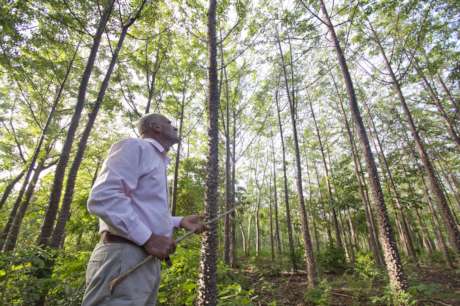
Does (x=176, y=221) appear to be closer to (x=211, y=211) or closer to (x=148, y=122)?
(x=148, y=122)

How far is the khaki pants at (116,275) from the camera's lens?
120cm

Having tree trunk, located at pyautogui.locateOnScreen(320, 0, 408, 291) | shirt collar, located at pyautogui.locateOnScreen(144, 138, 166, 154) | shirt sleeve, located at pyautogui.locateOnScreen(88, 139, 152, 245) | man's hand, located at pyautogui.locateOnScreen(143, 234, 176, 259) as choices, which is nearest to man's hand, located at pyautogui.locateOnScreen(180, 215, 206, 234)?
man's hand, located at pyautogui.locateOnScreen(143, 234, 176, 259)

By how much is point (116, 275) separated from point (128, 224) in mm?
315

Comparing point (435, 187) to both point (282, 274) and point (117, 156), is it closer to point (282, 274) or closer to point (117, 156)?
point (282, 274)

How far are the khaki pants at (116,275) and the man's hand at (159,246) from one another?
0.12m

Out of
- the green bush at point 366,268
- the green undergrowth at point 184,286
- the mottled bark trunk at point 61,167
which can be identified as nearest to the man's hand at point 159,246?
the green undergrowth at point 184,286

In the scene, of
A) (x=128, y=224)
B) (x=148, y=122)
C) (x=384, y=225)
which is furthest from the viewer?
(x=384, y=225)

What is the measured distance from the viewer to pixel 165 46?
9477 millimetres

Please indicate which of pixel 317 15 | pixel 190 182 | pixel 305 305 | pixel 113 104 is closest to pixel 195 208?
pixel 190 182

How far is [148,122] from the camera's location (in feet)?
6.32

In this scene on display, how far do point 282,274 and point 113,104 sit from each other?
10763 mm

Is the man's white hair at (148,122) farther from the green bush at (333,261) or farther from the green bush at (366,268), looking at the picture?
the green bush at (333,261)

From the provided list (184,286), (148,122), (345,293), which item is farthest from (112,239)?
(345,293)

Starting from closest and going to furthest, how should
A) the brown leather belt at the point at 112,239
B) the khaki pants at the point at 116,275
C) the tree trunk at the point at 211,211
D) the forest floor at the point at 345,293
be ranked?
the khaki pants at the point at 116,275
the brown leather belt at the point at 112,239
the tree trunk at the point at 211,211
the forest floor at the point at 345,293
